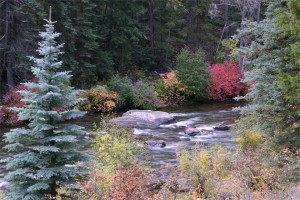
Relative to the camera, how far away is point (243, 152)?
1306 cm

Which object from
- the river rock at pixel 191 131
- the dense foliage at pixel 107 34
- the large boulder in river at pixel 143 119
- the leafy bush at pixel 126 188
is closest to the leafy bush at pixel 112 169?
the leafy bush at pixel 126 188

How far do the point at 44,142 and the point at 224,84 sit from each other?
2510cm

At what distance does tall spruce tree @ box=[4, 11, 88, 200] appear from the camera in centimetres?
946

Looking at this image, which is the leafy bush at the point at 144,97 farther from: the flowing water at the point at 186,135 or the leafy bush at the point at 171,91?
the leafy bush at the point at 171,91

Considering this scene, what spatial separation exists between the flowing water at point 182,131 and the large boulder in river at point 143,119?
39 centimetres

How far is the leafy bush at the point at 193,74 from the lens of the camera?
32.1 m

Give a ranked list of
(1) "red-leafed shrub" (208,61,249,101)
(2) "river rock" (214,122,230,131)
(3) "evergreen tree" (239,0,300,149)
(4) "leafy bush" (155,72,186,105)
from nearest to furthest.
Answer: (3) "evergreen tree" (239,0,300,149)
(2) "river rock" (214,122,230,131)
(4) "leafy bush" (155,72,186,105)
(1) "red-leafed shrub" (208,61,249,101)

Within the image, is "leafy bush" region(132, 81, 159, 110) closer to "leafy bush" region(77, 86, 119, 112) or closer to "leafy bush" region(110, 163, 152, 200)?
"leafy bush" region(77, 86, 119, 112)

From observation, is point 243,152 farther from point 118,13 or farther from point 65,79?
point 118,13

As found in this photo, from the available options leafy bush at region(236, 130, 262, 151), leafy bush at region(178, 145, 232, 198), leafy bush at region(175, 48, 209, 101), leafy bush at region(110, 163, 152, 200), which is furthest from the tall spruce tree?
leafy bush at region(175, 48, 209, 101)

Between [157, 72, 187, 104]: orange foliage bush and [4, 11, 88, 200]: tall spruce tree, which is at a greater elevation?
[4, 11, 88, 200]: tall spruce tree

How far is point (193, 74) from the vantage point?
1272 inches

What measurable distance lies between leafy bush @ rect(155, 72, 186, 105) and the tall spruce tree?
22.0 m

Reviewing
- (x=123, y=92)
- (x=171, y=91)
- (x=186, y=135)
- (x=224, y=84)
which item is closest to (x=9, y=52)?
(x=123, y=92)
